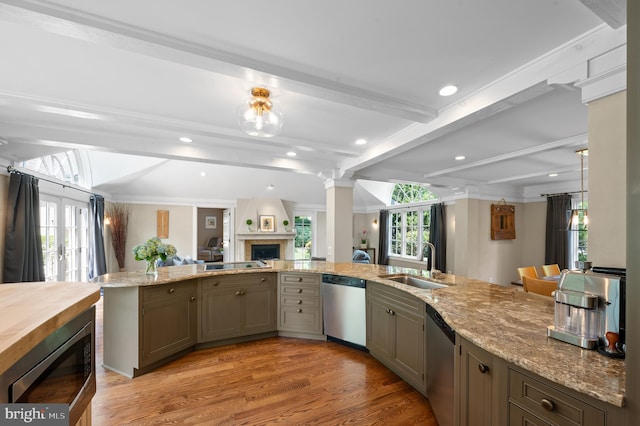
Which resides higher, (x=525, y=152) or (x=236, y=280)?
(x=525, y=152)

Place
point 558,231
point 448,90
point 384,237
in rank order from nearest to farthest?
point 448,90, point 558,231, point 384,237

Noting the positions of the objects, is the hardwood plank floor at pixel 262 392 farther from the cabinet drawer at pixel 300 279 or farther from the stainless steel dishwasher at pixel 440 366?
the cabinet drawer at pixel 300 279

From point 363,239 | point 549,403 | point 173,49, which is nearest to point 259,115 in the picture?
point 173,49

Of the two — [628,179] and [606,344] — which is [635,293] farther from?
[606,344]

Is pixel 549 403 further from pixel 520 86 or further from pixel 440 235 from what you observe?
pixel 440 235

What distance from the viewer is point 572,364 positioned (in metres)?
1.09

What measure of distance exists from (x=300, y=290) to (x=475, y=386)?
231 cm

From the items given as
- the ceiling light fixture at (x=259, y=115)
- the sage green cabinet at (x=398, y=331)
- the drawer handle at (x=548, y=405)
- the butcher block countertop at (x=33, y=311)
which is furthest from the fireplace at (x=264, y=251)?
the drawer handle at (x=548, y=405)

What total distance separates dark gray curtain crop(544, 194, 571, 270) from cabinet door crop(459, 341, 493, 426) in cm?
608

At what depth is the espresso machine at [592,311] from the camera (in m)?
1.16

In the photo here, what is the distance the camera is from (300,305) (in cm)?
348

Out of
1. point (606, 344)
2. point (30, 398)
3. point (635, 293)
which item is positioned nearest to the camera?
point (30, 398)

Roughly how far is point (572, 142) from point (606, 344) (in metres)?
2.97

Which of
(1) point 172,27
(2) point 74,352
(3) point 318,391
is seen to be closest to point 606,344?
(3) point 318,391
